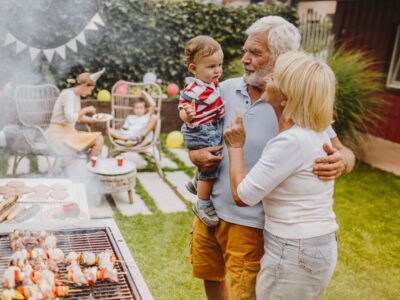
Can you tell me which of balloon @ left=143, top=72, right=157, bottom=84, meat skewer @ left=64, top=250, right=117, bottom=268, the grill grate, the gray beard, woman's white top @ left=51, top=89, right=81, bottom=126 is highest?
the gray beard

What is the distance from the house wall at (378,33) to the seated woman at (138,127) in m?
4.72

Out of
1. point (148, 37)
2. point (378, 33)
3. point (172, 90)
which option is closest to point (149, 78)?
point (172, 90)

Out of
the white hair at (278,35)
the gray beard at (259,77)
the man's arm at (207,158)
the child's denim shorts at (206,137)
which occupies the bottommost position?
the man's arm at (207,158)

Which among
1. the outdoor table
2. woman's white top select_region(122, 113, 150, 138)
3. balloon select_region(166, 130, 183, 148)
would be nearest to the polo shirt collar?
the outdoor table

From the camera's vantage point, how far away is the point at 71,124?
586cm

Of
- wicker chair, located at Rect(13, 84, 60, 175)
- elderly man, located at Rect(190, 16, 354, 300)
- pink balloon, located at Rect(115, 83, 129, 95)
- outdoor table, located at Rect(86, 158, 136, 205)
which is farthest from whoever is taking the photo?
pink balloon, located at Rect(115, 83, 129, 95)

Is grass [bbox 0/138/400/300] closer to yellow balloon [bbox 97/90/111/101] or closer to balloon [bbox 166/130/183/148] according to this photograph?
balloon [bbox 166/130/183/148]

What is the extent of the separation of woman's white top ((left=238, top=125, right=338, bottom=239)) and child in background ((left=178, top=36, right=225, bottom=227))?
51 cm

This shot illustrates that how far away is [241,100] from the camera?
2400 mm

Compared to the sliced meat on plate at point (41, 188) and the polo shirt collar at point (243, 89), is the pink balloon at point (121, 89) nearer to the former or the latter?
the sliced meat on plate at point (41, 188)

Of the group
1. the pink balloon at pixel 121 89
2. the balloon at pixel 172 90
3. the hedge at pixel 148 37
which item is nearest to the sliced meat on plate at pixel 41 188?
the pink balloon at pixel 121 89

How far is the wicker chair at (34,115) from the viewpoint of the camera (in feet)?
19.0

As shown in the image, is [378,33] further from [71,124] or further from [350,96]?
[71,124]

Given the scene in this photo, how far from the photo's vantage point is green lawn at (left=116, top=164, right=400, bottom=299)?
3848 millimetres
